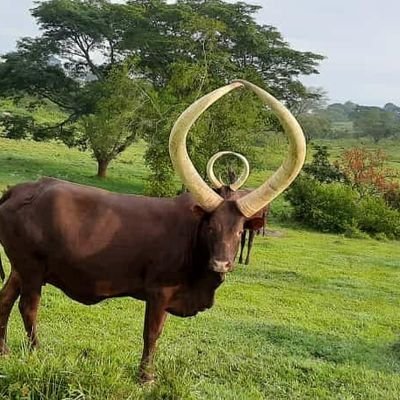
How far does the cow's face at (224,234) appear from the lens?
4.59 meters

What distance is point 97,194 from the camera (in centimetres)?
520

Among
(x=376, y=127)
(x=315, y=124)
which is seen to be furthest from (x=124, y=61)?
(x=376, y=127)

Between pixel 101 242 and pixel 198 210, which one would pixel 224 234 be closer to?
pixel 198 210

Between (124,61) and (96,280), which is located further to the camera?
(124,61)

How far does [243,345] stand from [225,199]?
8.82 ft

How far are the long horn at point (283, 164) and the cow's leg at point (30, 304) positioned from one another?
68.3 inches

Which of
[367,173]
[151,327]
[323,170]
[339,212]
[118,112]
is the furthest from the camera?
[323,170]

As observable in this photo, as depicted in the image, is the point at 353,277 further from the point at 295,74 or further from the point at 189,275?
the point at 295,74

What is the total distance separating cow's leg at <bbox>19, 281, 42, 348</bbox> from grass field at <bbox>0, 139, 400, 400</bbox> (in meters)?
0.12

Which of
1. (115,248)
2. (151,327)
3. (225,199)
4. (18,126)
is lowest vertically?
(151,327)

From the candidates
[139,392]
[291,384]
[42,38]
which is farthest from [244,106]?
[139,392]

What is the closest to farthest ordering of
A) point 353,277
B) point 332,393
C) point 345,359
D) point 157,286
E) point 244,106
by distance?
1. point 157,286
2. point 332,393
3. point 345,359
4. point 353,277
5. point 244,106

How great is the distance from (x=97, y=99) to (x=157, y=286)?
21.9 meters

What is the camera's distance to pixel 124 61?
85.2 ft
